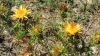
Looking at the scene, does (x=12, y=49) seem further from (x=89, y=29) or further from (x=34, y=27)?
(x=89, y=29)

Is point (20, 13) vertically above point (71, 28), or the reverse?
point (20, 13)

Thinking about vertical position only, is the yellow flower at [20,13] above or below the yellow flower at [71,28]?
above

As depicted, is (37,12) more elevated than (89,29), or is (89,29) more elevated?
(37,12)

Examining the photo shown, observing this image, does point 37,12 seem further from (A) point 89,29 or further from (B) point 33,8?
(A) point 89,29

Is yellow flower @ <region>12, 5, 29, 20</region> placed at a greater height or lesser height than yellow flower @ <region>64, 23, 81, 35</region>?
greater

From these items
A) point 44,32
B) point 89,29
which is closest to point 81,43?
point 89,29

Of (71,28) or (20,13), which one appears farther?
(20,13)

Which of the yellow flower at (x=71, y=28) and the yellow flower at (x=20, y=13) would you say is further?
the yellow flower at (x=20, y=13)

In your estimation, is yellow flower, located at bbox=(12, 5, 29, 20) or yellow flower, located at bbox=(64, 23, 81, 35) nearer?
yellow flower, located at bbox=(64, 23, 81, 35)

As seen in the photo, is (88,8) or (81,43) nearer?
(81,43)

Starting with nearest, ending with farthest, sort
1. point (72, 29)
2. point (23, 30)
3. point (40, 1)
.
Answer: point (72, 29) < point (23, 30) < point (40, 1)

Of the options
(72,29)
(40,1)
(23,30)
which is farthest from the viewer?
(40,1)
